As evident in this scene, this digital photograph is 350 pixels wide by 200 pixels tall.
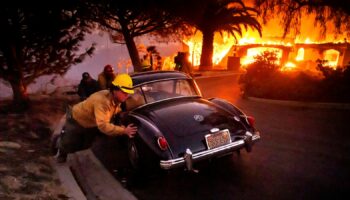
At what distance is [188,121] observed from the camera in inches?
191

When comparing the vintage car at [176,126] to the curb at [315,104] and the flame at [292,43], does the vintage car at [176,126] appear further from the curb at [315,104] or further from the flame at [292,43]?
the flame at [292,43]

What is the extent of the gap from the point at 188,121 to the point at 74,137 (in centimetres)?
211

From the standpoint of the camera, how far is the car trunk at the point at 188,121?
4496 millimetres

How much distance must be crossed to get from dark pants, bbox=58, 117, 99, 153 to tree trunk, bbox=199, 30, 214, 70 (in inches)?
739

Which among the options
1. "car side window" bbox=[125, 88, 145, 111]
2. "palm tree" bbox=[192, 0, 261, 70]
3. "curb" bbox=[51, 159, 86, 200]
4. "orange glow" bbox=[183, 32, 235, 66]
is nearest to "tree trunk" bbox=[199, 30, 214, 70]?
"palm tree" bbox=[192, 0, 261, 70]

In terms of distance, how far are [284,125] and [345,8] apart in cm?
583

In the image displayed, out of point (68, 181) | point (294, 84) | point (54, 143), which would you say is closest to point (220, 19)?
point (294, 84)

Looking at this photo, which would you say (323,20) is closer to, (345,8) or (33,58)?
(345,8)

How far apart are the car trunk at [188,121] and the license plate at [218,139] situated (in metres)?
0.08

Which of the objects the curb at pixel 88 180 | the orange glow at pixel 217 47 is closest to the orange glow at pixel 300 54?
the orange glow at pixel 217 47

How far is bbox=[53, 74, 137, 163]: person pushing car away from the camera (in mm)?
4547

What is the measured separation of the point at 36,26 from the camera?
27.1 ft

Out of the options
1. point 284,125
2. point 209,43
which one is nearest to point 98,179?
point 284,125

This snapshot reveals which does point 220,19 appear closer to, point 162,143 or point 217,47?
point 217,47
